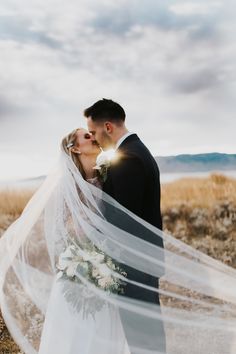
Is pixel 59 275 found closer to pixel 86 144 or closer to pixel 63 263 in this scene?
pixel 63 263

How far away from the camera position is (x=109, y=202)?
3867 millimetres

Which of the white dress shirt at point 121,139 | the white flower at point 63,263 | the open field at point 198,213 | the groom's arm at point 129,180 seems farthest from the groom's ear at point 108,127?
the open field at point 198,213

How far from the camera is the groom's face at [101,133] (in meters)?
3.97

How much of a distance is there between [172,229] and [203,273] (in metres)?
7.56

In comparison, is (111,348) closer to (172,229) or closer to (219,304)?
(219,304)

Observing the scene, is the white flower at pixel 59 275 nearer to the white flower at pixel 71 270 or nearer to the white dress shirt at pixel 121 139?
the white flower at pixel 71 270

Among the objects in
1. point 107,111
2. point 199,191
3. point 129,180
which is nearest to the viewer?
point 129,180

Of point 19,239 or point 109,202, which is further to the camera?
point 19,239

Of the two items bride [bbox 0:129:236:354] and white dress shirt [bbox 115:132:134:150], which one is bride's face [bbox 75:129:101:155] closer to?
bride [bbox 0:129:236:354]

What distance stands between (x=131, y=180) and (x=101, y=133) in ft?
1.87

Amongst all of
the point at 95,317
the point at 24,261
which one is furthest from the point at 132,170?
the point at 24,261

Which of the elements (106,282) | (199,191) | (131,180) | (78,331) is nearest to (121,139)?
(131,180)

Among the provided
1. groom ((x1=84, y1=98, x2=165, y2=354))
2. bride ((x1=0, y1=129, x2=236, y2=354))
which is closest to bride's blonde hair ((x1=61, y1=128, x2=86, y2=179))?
bride ((x1=0, y1=129, x2=236, y2=354))

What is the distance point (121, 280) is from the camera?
3.76 meters
